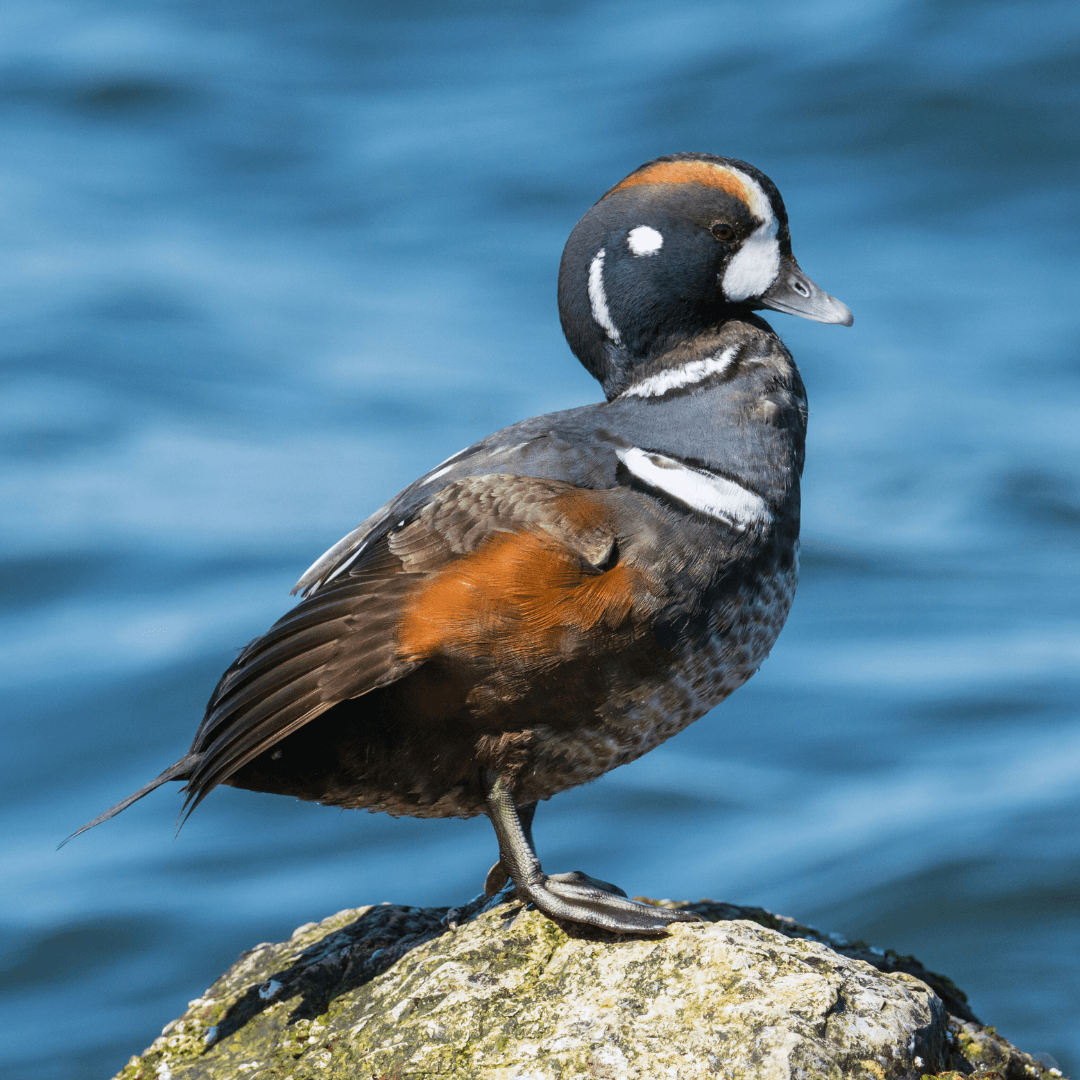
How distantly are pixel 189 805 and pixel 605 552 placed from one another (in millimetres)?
1476

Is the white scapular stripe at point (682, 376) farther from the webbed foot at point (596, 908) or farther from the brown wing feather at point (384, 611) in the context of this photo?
the webbed foot at point (596, 908)

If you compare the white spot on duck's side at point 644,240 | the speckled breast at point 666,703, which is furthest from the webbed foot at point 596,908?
the white spot on duck's side at point 644,240

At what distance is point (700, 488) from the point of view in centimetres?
452

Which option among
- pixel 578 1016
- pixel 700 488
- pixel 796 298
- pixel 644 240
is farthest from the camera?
pixel 796 298

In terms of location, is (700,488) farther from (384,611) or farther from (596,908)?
(596,908)

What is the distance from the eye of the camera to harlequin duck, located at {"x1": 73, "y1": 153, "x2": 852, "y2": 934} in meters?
4.19

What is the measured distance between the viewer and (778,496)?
472cm

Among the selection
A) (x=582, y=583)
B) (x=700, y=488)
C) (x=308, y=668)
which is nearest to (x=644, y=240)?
(x=700, y=488)

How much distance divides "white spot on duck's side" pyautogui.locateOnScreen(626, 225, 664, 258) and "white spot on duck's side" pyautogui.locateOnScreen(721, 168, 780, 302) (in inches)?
11.0

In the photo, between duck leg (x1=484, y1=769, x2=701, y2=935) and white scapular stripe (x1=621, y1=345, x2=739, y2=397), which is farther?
white scapular stripe (x1=621, y1=345, x2=739, y2=397)

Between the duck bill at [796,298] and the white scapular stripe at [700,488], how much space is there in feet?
2.83

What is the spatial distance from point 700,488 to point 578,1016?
1.62 metres

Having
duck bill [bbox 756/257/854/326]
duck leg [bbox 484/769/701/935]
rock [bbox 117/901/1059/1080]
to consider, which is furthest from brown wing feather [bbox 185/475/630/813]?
duck bill [bbox 756/257/854/326]

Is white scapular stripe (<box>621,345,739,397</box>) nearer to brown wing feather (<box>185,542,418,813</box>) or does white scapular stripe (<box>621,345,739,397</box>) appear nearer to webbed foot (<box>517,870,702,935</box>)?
brown wing feather (<box>185,542,418,813</box>)
